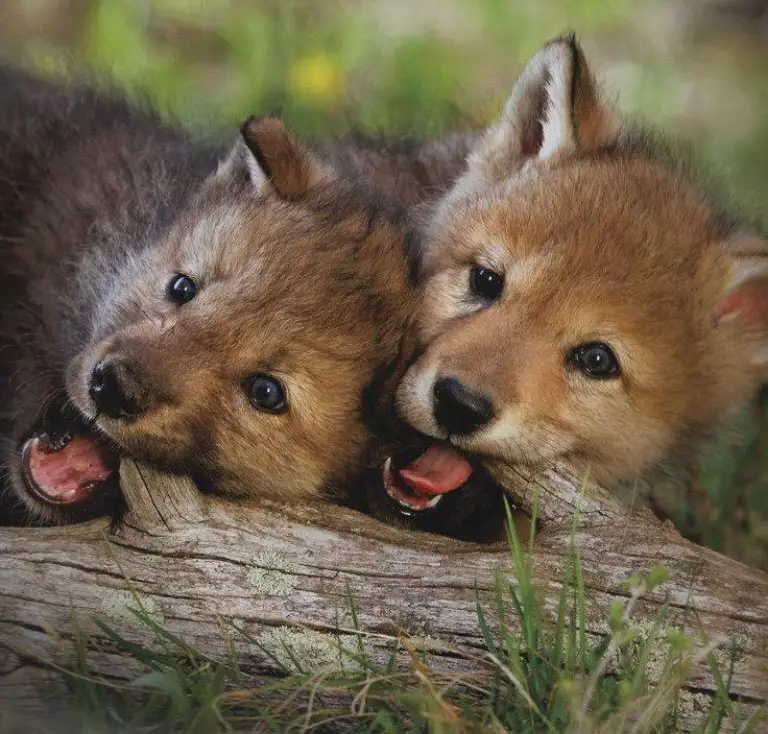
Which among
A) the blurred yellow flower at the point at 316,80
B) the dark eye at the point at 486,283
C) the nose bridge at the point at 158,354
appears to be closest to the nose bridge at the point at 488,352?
the dark eye at the point at 486,283

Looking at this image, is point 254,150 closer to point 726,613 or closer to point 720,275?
point 720,275

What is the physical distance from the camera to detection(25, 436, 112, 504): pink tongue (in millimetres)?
2854

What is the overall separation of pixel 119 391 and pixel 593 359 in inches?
47.3

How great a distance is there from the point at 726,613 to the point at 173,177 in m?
2.12

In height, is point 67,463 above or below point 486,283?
below

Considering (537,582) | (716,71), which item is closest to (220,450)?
(537,582)

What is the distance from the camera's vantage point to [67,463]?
293cm

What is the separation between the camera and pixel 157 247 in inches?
124

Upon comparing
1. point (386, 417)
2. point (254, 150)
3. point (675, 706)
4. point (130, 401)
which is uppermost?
point (254, 150)

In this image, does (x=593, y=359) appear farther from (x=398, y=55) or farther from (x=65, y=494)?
(x=398, y=55)

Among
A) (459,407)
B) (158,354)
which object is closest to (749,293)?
(459,407)

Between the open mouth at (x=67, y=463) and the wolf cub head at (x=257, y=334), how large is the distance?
0.03 metres

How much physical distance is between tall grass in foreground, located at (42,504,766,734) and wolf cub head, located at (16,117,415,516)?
0.49 metres

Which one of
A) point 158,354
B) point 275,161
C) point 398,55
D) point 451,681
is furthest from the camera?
point 398,55
